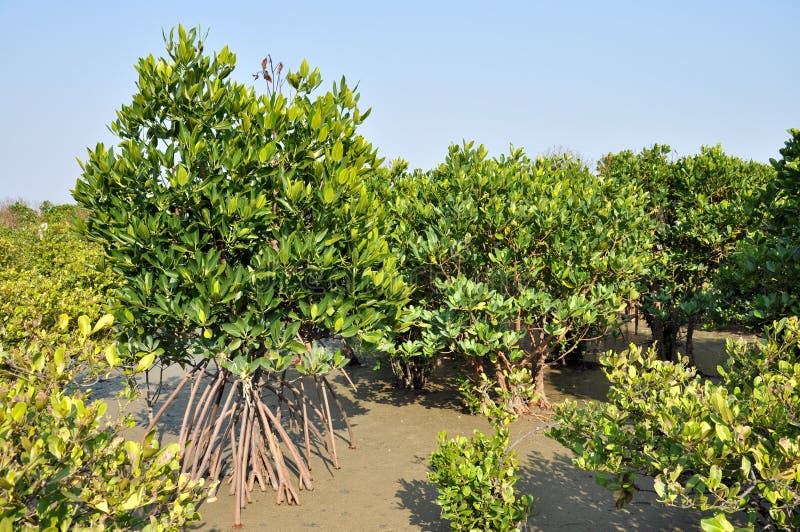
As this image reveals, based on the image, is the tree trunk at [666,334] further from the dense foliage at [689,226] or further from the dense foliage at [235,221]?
the dense foliage at [235,221]

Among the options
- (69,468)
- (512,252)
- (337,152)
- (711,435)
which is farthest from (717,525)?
(512,252)

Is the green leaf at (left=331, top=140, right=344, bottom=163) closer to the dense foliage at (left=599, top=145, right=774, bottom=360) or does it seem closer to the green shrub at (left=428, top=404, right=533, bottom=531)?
the green shrub at (left=428, top=404, right=533, bottom=531)

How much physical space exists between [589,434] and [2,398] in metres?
3.92

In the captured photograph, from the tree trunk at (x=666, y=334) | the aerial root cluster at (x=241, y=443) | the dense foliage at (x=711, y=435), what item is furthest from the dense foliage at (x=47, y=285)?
the tree trunk at (x=666, y=334)

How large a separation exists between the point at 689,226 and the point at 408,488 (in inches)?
327

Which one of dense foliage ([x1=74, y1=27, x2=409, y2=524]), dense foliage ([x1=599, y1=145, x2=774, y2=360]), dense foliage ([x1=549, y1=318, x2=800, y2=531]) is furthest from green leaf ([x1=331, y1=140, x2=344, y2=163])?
dense foliage ([x1=599, y1=145, x2=774, y2=360])

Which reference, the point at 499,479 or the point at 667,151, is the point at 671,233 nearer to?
the point at 667,151

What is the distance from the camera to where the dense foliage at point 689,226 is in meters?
11.0

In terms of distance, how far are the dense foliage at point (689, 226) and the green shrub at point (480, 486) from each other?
652cm

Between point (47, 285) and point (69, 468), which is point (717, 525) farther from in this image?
point (47, 285)

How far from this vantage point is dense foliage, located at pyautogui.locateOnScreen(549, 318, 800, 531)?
313 cm

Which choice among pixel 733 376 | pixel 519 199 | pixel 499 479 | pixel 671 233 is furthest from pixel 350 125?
pixel 671 233

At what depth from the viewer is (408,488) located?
22.6ft

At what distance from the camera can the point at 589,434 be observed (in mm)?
4387
